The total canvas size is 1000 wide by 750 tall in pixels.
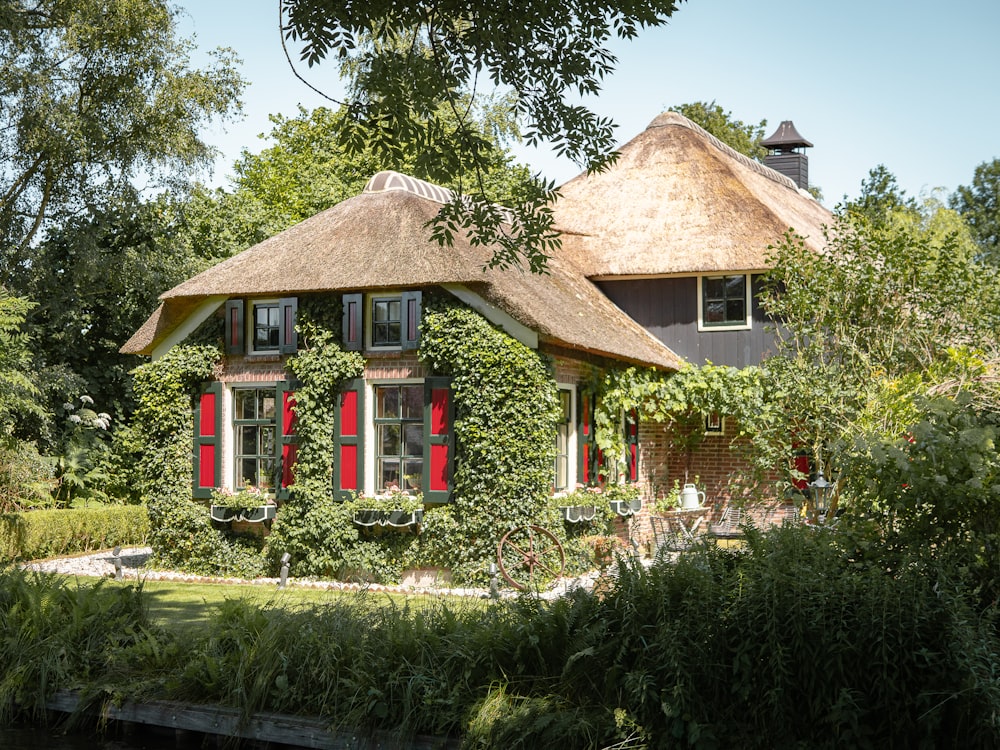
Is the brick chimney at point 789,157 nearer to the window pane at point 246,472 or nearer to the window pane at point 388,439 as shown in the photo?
the window pane at point 388,439

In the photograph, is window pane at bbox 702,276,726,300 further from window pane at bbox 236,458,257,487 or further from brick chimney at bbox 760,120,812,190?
brick chimney at bbox 760,120,812,190

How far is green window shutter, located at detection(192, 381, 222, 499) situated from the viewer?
50.9 feet

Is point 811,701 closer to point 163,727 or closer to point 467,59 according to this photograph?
point 163,727

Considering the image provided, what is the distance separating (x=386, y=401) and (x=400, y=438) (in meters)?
0.56

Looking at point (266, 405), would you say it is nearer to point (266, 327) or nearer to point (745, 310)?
point (266, 327)

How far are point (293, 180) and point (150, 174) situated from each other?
1301 cm

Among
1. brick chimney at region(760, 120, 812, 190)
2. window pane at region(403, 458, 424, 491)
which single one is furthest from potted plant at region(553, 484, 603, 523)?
brick chimney at region(760, 120, 812, 190)

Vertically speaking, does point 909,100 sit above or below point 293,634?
above

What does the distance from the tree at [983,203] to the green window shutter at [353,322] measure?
38.0m

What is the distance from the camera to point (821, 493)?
16.0m

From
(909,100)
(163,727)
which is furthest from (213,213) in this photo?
(163,727)

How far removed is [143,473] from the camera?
628 inches

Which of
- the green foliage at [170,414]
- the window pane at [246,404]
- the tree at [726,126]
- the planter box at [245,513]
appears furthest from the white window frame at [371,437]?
the tree at [726,126]

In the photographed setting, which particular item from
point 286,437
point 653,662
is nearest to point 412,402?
point 286,437
